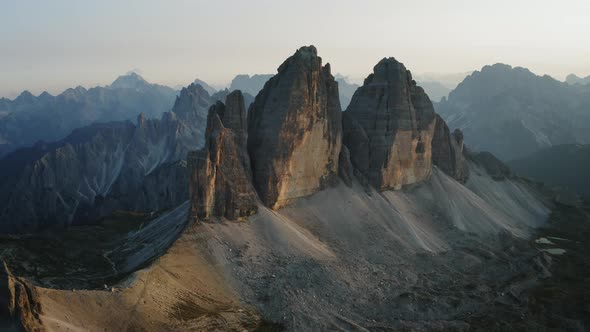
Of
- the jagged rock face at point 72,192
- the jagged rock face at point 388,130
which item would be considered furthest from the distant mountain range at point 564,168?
the jagged rock face at point 72,192

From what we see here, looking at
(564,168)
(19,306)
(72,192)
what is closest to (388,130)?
(19,306)

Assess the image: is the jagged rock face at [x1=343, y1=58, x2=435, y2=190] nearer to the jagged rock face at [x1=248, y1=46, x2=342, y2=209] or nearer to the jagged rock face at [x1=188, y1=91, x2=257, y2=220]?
the jagged rock face at [x1=248, y1=46, x2=342, y2=209]

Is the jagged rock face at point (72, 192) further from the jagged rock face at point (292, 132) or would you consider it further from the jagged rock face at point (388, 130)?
the jagged rock face at point (292, 132)

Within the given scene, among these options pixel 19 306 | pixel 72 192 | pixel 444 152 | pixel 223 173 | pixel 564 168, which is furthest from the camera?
pixel 564 168

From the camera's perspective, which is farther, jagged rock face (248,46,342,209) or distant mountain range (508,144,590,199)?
distant mountain range (508,144,590,199)

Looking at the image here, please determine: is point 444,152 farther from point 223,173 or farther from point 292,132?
point 223,173

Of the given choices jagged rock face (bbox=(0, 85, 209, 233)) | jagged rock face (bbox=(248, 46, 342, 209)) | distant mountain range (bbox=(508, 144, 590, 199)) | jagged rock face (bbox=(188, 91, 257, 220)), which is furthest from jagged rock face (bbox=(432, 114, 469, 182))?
distant mountain range (bbox=(508, 144, 590, 199))

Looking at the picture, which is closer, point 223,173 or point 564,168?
point 223,173
